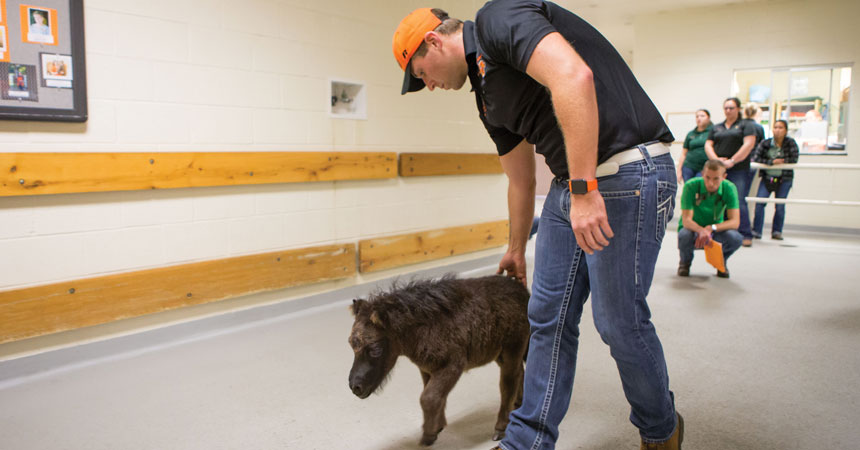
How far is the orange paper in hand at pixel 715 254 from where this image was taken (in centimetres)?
468

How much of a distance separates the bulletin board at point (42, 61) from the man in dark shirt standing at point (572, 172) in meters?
2.05

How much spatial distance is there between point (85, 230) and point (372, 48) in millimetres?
2337

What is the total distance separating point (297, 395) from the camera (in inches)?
99.2

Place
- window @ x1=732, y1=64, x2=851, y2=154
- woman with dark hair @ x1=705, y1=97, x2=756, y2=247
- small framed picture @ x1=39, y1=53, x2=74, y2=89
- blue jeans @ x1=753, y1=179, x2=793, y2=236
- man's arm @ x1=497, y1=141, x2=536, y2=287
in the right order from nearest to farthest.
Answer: man's arm @ x1=497, y1=141, x2=536, y2=287
small framed picture @ x1=39, y1=53, x2=74, y2=89
woman with dark hair @ x1=705, y1=97, x2=756, y2=247
blue jeans @ x1=753, y1=179, x2=793, y2=236
window @ x1=732, y1=64, x2=851, y2=154

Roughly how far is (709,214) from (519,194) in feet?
11.8

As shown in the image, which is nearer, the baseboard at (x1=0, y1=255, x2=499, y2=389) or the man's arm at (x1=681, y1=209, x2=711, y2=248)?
the baseboard at (x1=0, y1=255, x2=499, y2=389)

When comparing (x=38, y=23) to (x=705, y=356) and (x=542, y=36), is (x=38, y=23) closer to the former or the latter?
(x=542, y=36)

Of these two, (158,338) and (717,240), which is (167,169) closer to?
(158,338)

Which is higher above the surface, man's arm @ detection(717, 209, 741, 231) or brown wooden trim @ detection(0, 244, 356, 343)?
man's arm @ detection(717, 209, 741, 231)

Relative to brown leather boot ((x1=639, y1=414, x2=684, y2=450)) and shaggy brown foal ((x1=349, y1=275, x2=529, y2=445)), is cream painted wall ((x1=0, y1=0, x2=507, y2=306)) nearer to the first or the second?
shaggy brown foal ((x1=349, y1=275, x2=529, y2=445))

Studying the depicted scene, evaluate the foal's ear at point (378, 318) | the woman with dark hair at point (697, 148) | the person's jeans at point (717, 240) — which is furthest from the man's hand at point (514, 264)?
the woman with dark hair at point (697, 148)

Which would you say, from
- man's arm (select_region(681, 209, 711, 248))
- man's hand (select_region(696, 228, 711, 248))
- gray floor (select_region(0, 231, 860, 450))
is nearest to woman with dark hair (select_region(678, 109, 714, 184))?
man's arm (select_region(681, 209, 711, 248))

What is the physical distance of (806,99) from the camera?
815 centimetres

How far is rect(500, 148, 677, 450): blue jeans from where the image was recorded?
1483mm
